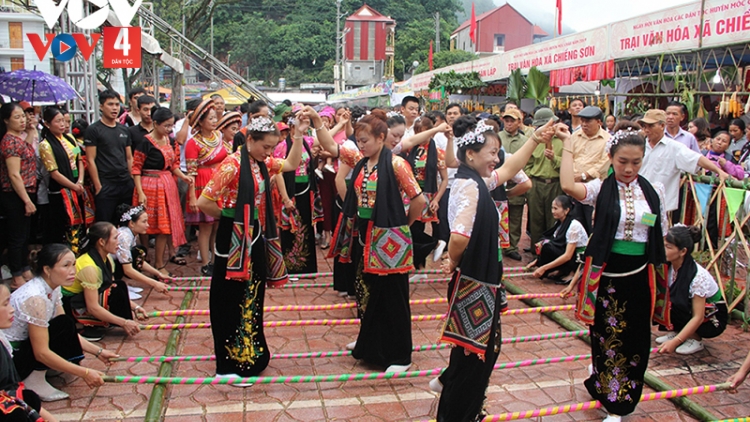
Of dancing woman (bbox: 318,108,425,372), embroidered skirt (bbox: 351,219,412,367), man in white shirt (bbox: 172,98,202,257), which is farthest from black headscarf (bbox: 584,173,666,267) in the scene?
man in white shirt (bbox: 172,98,202,257)

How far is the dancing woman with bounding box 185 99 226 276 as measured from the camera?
Result: 6.62m

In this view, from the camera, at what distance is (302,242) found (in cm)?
684

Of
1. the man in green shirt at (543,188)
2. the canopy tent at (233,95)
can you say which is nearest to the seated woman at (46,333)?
the man in green shirt at (543,188)

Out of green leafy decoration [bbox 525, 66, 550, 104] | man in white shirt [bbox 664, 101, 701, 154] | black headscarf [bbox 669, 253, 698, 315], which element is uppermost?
green leafy decoration [bbox 525, 66, 550, 104]

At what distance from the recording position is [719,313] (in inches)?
189

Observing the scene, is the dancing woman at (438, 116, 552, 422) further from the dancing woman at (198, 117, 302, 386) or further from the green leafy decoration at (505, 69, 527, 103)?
the green leafy decoration at (505, 69, 527, 103)

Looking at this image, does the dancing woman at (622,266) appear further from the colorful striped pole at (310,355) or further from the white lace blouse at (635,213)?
the colorful striped pole at (310,355)

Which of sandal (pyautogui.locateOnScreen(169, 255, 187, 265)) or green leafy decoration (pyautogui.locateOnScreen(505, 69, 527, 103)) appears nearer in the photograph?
sandal (pyautogui.locateOnScreen(169, 255, 187, 265))

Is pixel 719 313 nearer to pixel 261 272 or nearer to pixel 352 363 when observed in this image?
pixel 352 363

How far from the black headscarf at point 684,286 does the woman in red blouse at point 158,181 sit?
4680mm

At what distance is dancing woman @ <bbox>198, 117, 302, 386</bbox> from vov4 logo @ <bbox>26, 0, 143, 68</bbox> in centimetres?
443

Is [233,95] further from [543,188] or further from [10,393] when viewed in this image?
[10,393]

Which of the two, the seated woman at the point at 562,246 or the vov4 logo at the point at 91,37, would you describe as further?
the vov4 logo at the point at 91,37

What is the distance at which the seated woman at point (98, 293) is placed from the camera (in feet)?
15.6
